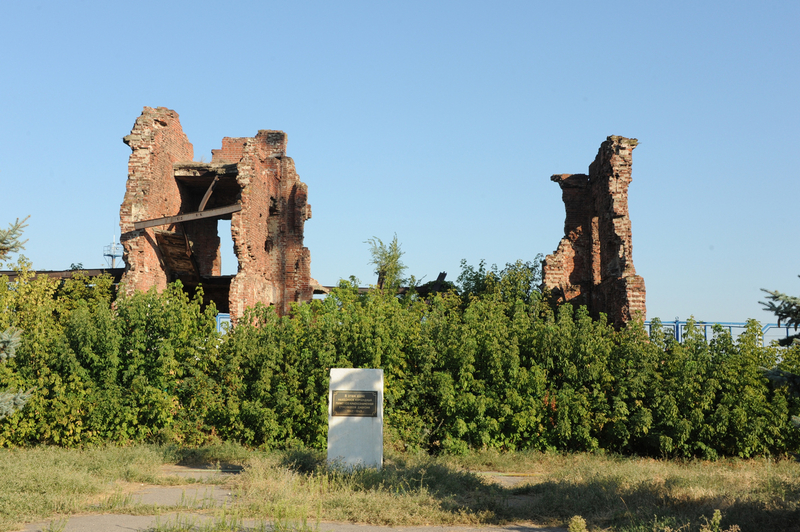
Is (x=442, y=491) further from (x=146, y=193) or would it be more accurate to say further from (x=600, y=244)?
(x=146, y=193)

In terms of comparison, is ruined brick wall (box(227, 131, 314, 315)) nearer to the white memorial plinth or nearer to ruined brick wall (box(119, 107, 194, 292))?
ruined brick wall (box(119, 107, 194, 292))

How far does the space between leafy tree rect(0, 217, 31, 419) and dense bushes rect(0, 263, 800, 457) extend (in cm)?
383

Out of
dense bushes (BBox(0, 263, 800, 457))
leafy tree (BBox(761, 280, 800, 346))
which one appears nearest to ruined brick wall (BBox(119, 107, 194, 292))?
dense bushes (BBox(0, 263, 800, 457))

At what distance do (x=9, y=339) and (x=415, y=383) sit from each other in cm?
653

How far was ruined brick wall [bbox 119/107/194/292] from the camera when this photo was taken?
62.5 feet

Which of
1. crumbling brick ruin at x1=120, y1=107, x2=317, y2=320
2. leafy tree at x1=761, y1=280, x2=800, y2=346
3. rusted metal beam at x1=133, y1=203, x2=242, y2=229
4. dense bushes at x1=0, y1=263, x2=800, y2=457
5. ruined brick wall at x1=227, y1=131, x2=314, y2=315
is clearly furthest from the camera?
ruined brick wall at x1=227, y1=131, x2=314, y2=315

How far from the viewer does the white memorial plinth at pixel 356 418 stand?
30.3 ft

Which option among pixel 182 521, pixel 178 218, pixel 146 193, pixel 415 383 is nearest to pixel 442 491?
pixel 182 521

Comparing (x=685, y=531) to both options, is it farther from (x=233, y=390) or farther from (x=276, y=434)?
(x=233, y=390)

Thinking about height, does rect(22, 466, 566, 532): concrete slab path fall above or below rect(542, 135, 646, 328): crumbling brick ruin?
below

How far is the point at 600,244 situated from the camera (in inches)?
760

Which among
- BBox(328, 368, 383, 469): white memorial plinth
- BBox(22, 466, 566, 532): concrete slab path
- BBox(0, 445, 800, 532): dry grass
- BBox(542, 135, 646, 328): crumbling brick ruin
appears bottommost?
BBox(22, 466, 566, 532): concrete slab path

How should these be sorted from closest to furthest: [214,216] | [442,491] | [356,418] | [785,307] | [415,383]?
[785,307] < [442,491] < [356,418] < [415,383] < [214,216]

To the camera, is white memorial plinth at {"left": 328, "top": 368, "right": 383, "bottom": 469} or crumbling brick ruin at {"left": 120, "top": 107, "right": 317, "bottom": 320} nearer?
white memorial plinth at {"left": 328, "top": 368, "right": 383, "bottom": 469}
